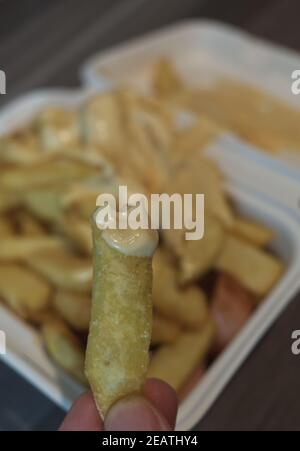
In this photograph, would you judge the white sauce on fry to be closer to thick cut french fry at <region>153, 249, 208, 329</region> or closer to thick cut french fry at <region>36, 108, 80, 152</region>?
thick cut french fry at <region>153, 249, 208, 329</region>

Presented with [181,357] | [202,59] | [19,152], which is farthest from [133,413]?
[202,59]

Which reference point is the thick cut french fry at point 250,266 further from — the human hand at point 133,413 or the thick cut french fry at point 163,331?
the human hand at point 133,413

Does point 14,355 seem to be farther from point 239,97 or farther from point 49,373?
point 239,97

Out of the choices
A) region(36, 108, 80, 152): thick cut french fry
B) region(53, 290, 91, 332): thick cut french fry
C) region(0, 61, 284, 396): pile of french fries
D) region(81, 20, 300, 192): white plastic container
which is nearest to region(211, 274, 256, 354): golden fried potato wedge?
region(0, 61, 284, 396): pile of french fries

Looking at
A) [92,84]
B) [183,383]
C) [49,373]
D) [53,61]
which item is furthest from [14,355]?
[53,61]

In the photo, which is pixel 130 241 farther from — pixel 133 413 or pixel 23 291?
pixel 23 291

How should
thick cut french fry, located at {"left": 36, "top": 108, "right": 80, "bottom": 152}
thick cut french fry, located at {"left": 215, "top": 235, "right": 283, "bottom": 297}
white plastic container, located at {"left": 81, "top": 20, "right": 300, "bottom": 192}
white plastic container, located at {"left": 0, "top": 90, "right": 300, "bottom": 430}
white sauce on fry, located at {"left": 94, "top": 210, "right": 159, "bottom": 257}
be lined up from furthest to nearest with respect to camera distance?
white plastic container, located at {"left": 81, "top": 20, "right": 300, "bottom": 192}
thick cut french fry, located at {"left": 36, "top": 108, "right": 80, "bottom": 152}
thick cut french fry, located at {"left": 215, "top": 235, "right": 283, "bottom": 297}
white plastic container, located at {"left": 0, "top": 90, "right": 300, "bottom": 430}
white sauce on fry, located at {"left": 94, "top": 210, "right": 159, "bottom": 257}
